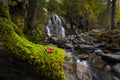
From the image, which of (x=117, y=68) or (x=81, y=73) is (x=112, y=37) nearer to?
(x=117, y=68)

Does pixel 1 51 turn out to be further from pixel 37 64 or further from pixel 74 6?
pixel 74 6

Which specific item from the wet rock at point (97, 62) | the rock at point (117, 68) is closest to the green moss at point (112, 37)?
the wet rock at point (97, 62)

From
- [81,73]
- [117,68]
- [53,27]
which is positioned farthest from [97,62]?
[53,27]

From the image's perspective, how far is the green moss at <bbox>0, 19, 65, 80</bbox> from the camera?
3.51m

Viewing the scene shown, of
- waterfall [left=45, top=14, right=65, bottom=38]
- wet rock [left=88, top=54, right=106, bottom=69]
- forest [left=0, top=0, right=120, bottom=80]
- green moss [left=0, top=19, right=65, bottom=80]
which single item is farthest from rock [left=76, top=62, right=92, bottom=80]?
waterfall [left=45, top=14, right=65, bottom=38]

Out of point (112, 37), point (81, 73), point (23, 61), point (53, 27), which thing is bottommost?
point (81, 73)

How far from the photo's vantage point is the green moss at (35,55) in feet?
11.5

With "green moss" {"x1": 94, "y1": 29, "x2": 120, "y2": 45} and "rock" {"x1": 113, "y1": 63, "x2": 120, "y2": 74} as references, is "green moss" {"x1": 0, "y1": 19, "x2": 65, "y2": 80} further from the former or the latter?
"green moss" {"x1": 94, "y1": 29, "x2": 120, "y2": 45}

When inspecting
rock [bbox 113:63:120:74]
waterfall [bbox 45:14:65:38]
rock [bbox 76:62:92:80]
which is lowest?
rock [bbox 113:63:120:74]

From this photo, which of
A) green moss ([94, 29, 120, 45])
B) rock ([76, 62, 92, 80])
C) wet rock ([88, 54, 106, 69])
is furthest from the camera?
green moss ([94, 29, 120, 45])

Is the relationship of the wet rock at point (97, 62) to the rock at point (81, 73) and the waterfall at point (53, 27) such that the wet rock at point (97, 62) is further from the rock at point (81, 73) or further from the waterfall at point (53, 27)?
the waterfall at point (53, 27)

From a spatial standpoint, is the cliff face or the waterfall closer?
the cliff face

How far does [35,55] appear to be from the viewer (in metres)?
3.59

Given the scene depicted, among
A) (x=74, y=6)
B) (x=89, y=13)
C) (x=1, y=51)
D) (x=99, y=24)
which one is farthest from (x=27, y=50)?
(x=99, y=24)
